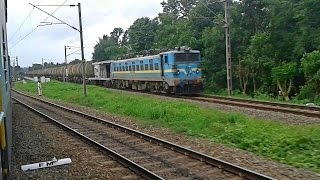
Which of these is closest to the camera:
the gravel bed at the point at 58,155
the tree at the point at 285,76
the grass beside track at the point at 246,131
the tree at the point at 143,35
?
the gravel bed at the point at 58,155

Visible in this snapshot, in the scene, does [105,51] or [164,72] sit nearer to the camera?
[164,72]

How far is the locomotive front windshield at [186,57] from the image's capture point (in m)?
26.7

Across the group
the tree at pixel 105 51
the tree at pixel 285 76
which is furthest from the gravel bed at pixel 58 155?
the tree at pixel 105 51

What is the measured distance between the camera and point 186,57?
27219mm

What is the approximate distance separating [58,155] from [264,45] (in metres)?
22.8

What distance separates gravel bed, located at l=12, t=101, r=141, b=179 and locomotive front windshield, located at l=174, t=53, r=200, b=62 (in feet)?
38.8

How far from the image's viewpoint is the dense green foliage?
1070 inches

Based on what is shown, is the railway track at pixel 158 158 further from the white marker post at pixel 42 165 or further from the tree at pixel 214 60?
the tree at pixel 214 60

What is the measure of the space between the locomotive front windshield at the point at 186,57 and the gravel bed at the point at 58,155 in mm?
11834

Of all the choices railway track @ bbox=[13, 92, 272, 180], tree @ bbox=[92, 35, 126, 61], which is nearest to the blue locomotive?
railway track @ bbox=[13, 92, 272, 180]

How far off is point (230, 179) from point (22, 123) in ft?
A: 43.0

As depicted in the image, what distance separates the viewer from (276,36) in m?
30.4

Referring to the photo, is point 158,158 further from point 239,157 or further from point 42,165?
point 42,165

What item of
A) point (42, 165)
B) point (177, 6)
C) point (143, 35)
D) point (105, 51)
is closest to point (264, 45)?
point (42, 165)
